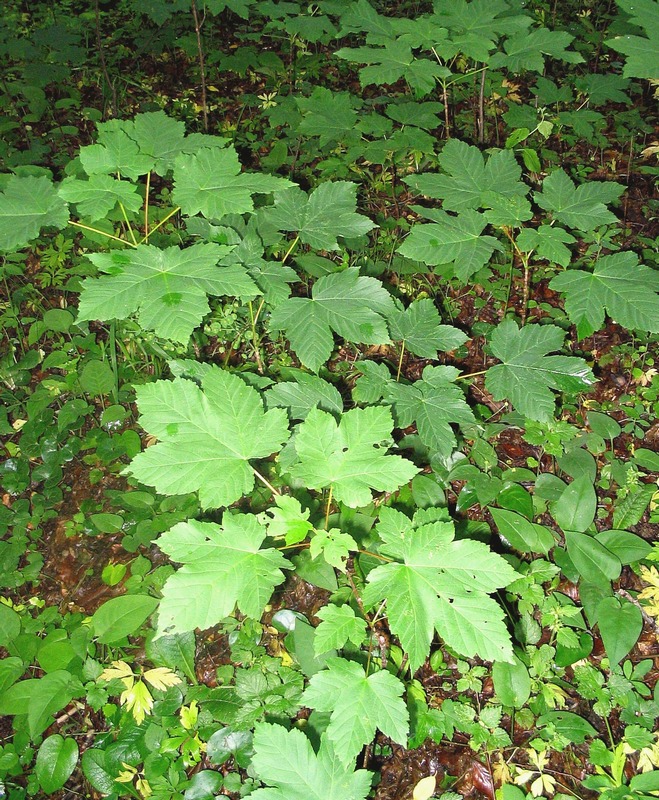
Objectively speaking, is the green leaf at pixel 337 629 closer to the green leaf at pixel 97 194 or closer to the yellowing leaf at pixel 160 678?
the yellowing leaf at pixel 160 678

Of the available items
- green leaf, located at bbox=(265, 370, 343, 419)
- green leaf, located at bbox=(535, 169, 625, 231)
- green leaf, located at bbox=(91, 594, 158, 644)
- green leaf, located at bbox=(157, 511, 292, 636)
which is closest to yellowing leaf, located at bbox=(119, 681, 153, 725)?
green leaf, located at bbox=(91, 594, 158, 644)

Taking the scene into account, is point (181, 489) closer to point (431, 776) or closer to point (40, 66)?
point (431, 776)

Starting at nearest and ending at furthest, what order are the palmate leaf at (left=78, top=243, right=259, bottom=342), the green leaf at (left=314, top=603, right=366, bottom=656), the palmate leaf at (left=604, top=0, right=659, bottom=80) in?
the green leaf at (left=314, top=603, right=366, bottom=656), the palmate leaf at (left=78, top=243, right=259, bottom=342), the palmate leaf at (left=604, top=0, right=659, bottom=80)

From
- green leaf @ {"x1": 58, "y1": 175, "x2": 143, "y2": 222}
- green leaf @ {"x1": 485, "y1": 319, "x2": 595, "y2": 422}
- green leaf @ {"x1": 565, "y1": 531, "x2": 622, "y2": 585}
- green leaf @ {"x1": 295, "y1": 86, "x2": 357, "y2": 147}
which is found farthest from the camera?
green leaf @ {"x1": 295, "y1": 86, "x2": 357, "y2": 147}

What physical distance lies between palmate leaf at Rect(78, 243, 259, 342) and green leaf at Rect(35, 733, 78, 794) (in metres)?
1.67

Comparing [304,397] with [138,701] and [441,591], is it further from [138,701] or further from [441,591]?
[138,701]

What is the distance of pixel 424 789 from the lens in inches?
78.5

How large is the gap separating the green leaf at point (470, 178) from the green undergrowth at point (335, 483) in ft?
0.04

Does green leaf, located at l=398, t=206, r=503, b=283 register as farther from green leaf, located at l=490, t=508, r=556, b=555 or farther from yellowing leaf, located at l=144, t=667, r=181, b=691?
yellowing leaf, located at l=144, t=667, r=181, b=691

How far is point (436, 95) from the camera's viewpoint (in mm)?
4465

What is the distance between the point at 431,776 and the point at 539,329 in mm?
1629

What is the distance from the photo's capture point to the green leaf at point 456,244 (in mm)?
2248

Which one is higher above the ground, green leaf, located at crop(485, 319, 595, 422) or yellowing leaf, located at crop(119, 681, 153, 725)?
green leaf, located at crop(485, 319, 595, 422)

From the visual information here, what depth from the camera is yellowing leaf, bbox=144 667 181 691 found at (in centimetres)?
226
